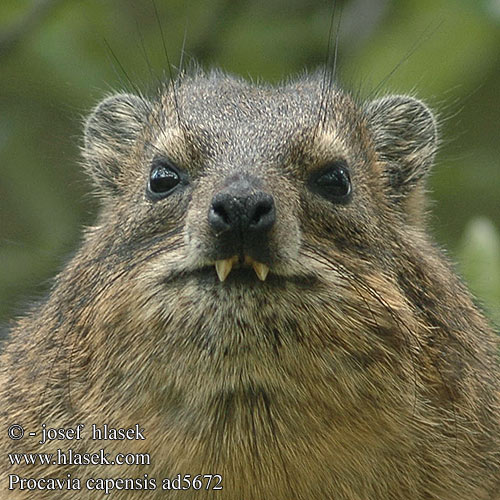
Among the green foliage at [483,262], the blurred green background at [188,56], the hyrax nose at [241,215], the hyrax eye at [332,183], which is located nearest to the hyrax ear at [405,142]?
the blurred green background at [188,56]

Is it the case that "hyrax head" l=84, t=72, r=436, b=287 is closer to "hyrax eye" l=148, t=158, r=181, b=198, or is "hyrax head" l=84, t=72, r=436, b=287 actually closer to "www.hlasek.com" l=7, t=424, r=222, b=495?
"hyrax eye" l=148, t=158, r=181, b=198

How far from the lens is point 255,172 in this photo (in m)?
7.23

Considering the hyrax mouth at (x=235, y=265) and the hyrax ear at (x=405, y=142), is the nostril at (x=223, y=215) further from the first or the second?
the hyrax ear at (x=405, y=142)

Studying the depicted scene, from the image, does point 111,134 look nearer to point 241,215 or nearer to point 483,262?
point 483,262

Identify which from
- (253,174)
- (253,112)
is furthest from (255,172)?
(253,112)

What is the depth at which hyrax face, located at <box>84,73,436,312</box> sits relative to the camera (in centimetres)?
666

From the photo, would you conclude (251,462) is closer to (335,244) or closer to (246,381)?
(246,381)

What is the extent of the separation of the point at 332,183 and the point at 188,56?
3.52m

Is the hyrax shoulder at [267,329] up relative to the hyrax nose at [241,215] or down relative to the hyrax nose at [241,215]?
down

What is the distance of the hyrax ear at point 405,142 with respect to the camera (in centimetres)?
912

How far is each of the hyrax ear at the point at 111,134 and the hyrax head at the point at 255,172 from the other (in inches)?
0.4

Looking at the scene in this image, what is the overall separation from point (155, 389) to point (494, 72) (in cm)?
586

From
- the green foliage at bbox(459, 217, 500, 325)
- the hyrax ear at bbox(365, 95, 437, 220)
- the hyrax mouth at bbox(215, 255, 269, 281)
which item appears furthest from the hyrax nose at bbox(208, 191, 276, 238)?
the green foliage at bbox(459, 217, 500, 325)

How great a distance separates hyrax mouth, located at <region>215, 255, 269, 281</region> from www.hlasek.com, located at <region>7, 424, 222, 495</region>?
1.27 meters
